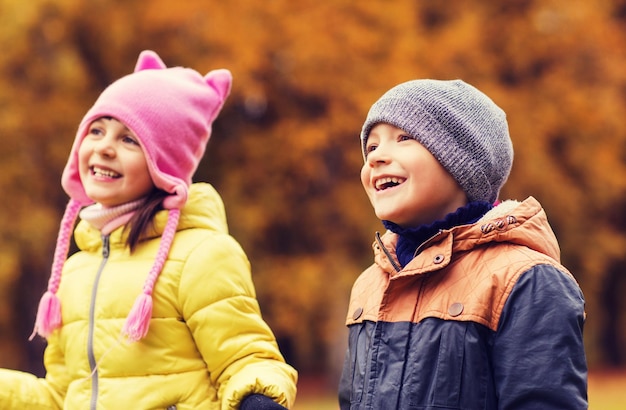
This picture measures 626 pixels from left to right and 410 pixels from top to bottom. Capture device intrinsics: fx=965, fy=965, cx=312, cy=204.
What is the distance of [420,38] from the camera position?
498 inches

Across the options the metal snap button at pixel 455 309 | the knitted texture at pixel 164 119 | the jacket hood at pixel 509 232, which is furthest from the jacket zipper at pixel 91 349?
the metal snap button at pixel 455 309

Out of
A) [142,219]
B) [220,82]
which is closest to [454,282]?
[142,219]

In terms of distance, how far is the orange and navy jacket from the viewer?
7.90 feet

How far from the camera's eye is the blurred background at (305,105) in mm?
11797

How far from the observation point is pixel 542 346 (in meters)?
2.40

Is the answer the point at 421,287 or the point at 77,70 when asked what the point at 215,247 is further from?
the point at 77,70

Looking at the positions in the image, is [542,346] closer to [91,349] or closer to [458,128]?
[458,128]

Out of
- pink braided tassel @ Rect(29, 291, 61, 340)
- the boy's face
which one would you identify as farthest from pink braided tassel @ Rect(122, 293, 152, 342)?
the boy's face

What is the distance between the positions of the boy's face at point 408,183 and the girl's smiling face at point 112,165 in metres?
1.10

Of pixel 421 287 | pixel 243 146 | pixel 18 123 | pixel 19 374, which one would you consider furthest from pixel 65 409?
pixel 243 146

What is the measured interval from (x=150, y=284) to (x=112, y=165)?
0.50 m

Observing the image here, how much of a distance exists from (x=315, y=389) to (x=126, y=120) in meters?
13.2

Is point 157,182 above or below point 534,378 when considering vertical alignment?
above

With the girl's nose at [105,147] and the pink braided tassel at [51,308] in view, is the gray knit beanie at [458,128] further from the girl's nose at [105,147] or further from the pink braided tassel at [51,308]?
the pink braided tassel at [51,308]
